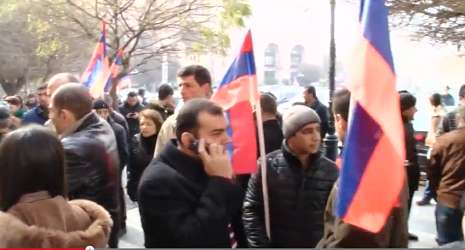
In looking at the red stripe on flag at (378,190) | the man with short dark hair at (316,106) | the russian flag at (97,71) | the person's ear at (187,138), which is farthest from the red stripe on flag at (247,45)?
the man with short dark hair at (316,106)

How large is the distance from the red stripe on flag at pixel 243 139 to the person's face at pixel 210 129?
1012 mm

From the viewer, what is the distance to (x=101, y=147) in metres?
3.59

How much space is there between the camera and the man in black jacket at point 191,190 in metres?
2.72

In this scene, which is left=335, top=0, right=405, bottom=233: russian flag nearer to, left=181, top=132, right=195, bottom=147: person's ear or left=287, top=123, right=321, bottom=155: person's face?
left=181, top=132, right=195, bottom=147: person's ear

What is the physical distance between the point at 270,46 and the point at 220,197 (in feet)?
200

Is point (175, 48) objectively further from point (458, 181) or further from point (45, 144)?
point (45, 144)

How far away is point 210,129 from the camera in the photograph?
9.57 feet

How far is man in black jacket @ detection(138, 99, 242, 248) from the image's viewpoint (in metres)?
2.72

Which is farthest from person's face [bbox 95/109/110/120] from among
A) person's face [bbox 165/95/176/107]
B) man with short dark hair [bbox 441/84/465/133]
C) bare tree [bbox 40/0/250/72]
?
bare tree [bbox 40/0/250/72]

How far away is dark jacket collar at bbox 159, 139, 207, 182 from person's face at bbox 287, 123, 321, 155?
909 millimetres

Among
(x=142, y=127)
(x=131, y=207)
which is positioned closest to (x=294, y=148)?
(x=142, y=127)

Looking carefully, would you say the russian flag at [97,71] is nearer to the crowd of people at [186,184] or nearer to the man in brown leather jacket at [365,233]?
the crowd of people at [186,184]

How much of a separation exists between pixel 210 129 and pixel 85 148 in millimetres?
943

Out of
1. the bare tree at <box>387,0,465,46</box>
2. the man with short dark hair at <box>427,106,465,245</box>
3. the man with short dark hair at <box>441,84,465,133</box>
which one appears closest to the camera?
the man with short dark hair at <box>427,106,465,245</box>
